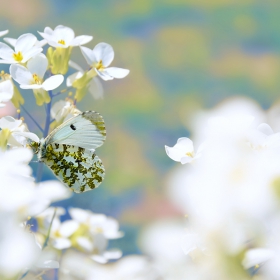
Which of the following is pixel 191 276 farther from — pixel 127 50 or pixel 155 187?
pixel 127 50

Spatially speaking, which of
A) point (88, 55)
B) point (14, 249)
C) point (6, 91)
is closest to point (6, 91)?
point (6, 91)

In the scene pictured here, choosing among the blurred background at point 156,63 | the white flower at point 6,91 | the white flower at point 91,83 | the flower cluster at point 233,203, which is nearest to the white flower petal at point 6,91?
the white flower at point 6,91

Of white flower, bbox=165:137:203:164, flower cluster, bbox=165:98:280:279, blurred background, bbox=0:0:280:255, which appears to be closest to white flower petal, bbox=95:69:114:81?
white flower, bbox=165:137:203:164

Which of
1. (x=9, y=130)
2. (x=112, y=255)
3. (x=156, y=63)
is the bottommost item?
(x=112, y=255)

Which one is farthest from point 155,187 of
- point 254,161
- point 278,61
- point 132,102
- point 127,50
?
point 254,161

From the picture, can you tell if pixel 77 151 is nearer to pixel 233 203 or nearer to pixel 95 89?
pixel 95 89
